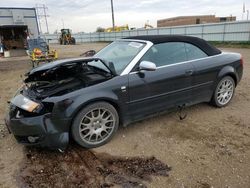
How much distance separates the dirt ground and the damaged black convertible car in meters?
0.26

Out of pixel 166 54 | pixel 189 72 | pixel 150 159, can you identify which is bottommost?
pixel 150 159

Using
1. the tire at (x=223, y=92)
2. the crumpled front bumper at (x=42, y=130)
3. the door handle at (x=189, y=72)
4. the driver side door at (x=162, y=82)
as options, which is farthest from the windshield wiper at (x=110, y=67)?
the tire at (x=223, y=92)

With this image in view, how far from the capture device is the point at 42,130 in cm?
296

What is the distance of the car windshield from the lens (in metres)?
3.69

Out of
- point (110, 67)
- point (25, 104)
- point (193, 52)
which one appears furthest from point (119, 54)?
point (25, 104)

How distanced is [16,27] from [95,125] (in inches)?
658

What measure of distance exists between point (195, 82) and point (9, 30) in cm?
1800

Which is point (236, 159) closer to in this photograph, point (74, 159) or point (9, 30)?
point (74, 159)

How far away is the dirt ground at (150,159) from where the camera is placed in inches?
105

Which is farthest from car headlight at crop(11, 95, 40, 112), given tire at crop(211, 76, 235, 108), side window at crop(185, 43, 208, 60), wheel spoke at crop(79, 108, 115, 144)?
tire at crop(211, 76, 235, 108)

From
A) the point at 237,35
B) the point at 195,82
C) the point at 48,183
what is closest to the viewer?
the point at 48,183

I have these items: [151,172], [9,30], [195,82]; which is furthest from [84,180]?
[9,30]

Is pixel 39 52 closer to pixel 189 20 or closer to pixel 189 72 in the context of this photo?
pixel 189 72

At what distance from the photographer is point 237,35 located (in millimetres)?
19609
